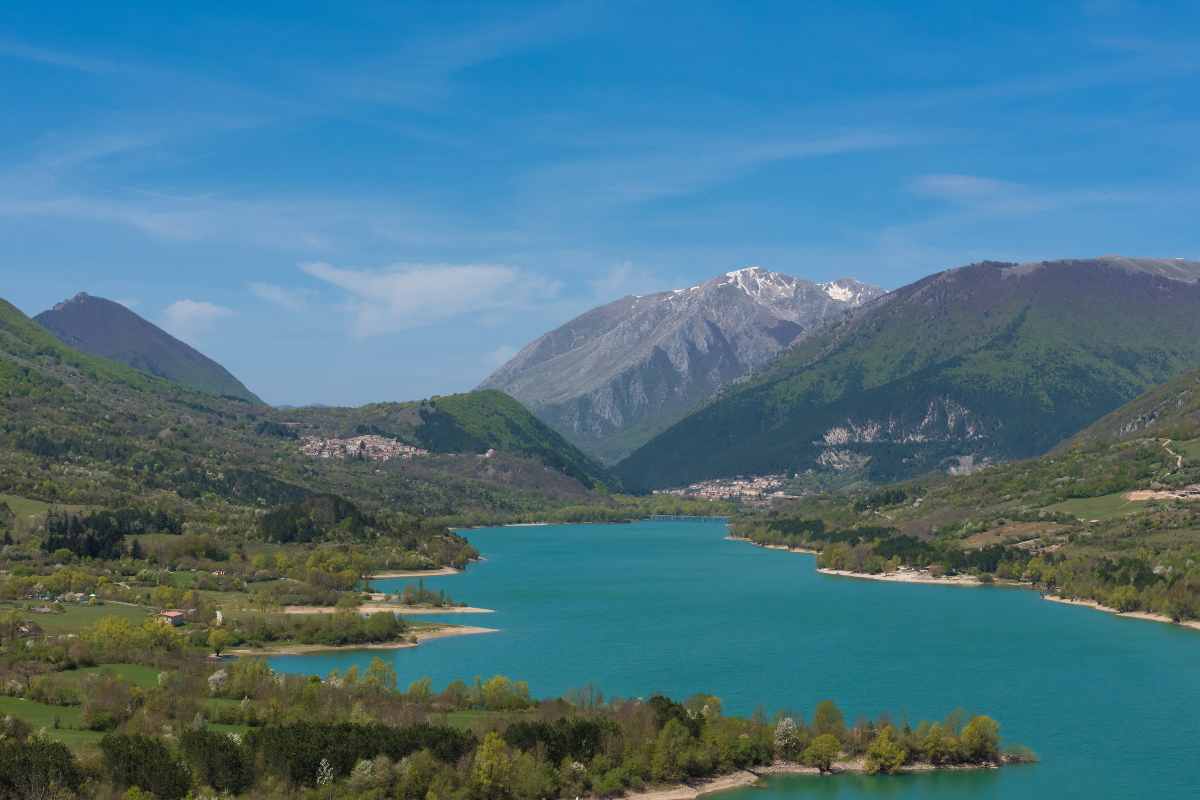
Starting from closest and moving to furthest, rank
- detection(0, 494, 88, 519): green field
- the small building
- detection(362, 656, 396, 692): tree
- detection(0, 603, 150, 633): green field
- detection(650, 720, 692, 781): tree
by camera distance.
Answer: detection(650, 720, 692, 781): tree, detection(362, 656, 396, 692): tree, detection(0, 603, 150, 633): green field, the small building, detection(0, 494, 88, 519): green field

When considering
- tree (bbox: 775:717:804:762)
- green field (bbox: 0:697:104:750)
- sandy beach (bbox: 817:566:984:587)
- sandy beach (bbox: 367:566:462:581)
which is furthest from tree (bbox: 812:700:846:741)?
sandy beach (bbox: 367:566:462:581)

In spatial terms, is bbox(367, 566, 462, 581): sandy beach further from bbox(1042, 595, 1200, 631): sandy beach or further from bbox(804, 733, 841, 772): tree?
bbox(804, 733, 841, 772): tree

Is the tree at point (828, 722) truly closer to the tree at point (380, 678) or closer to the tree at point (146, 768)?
the tree at point (380, 678)

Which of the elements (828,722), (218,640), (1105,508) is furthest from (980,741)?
(1105,508)

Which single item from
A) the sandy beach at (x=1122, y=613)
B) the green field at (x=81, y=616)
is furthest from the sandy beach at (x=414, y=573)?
the sandy beach at (x=1122, y=613)

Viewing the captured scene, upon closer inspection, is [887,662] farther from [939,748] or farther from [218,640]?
[218,640]

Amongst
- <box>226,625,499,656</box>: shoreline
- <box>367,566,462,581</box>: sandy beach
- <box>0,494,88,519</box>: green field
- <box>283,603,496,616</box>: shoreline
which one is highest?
<box>0,494,88,519</box>: green field
